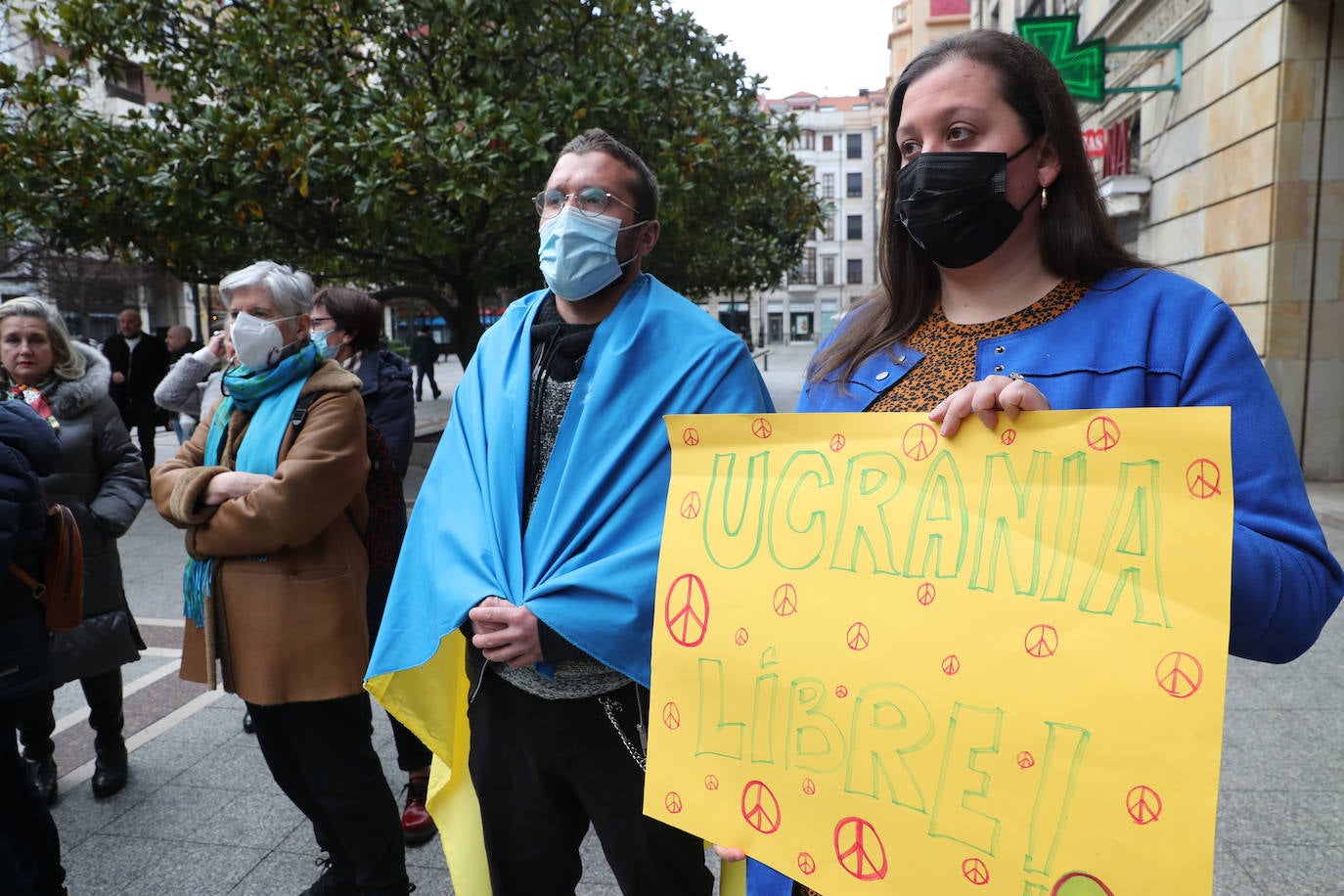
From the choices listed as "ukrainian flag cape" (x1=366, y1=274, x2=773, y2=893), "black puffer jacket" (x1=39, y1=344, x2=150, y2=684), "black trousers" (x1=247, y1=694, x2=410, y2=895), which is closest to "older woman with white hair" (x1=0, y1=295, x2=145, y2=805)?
"black puffer jacket" (x1=39, y1=344, x2=150, y2=684)

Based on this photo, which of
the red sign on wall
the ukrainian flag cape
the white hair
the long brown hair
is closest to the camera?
the long brown hair

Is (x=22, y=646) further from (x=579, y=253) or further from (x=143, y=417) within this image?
(x=143, y=417)

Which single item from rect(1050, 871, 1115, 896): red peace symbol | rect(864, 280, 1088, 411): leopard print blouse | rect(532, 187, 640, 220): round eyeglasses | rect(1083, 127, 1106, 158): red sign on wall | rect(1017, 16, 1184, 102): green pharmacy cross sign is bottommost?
rect(1050, 871, 1115, 896): red peace symbol

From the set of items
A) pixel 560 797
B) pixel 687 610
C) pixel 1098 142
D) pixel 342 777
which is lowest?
pixel 342 777

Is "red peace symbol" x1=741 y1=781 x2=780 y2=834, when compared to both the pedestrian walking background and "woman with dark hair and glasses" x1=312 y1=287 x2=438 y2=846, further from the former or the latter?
"woman with dark hair and glasses" x1=312 y1=287 x2=438 y2=846

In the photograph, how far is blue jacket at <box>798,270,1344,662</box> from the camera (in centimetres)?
109

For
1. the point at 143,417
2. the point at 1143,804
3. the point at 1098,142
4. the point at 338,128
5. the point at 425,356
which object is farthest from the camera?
the point at 425,356

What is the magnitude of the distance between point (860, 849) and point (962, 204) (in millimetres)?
928

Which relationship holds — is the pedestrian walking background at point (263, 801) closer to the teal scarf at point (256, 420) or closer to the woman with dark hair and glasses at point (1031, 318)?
the teal scarf at point (256, 420)

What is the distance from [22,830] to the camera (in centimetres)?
242

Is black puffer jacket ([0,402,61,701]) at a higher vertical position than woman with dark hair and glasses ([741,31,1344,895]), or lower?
lower

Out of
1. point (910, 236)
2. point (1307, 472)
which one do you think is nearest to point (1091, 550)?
point (910, 236)

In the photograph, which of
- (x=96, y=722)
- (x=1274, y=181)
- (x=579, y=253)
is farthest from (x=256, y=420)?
(x=1274, y=181)

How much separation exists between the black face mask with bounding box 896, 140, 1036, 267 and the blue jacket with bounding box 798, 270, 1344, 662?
16 centimetres
